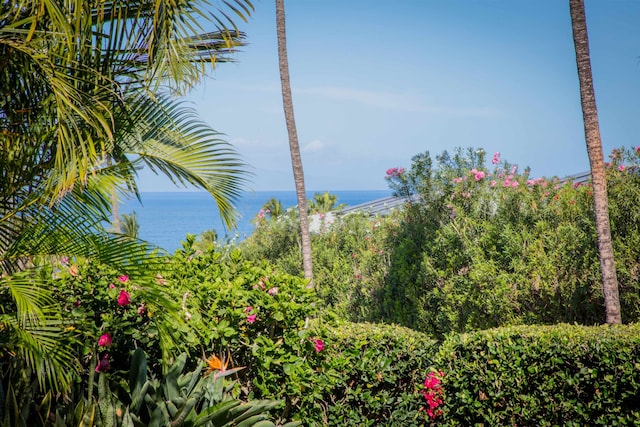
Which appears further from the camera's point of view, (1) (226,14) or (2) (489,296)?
(2) (489,296)

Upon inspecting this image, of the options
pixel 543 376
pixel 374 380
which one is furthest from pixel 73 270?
pixel 543 376

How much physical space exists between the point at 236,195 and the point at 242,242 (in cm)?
766

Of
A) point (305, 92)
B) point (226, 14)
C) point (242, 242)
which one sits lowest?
point (242, 242)

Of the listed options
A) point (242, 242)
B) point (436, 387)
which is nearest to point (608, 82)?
point (242, 242)

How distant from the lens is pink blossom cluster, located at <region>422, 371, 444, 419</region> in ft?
16.7

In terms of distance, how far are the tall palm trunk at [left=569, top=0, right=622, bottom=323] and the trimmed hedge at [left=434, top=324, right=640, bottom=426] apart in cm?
61

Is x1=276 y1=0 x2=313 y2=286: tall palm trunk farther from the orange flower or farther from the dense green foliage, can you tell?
the orange flower

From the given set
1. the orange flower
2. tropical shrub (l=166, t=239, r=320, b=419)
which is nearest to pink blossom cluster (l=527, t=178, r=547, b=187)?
tropical shrub (l=166, t=239, r=320, b=419)

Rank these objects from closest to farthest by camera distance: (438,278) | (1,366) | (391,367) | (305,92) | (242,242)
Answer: (1,366) < (391,367) < (438,278) < (242,242) < (305,92)

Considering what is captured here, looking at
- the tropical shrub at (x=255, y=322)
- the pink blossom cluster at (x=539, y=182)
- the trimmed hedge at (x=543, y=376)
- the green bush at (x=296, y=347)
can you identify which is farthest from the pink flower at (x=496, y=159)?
the tropical shrub at (x=255, y=322)

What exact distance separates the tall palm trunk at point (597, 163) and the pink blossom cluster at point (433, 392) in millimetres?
1715

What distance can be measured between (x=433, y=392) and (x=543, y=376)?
92 centimetres

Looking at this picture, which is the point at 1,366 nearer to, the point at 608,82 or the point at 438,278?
the point at 438,278

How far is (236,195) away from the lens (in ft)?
15.5
